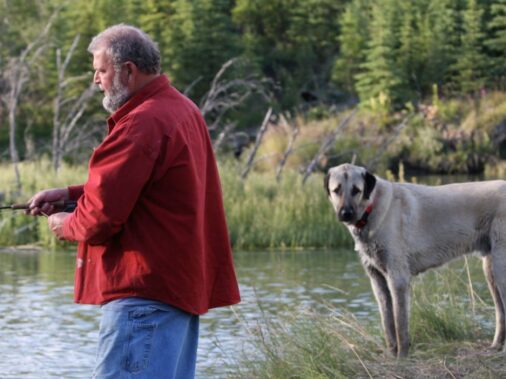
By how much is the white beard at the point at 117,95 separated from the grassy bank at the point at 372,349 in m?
2.36

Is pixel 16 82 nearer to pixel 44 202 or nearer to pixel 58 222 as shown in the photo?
pixel 44 202

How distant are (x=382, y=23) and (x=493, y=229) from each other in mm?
31102

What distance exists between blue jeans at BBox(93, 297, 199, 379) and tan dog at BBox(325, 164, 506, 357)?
3126mm

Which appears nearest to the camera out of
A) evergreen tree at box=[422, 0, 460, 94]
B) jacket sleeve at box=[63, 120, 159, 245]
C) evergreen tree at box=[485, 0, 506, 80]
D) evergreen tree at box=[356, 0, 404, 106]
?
jacket sleeve at box=[63, 120, 159, 245]

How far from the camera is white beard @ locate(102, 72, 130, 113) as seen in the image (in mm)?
4922

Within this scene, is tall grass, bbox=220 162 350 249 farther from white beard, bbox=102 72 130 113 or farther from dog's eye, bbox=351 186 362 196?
white beard, bbox=102 72 130 113

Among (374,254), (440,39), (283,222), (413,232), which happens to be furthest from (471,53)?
(374,254)

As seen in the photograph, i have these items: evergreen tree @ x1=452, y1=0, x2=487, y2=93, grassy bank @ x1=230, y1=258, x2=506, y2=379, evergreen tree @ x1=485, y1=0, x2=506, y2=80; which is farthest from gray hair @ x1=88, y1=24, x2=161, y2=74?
evergreen tree @ x1=452, y1=0, x2=487, y2=93

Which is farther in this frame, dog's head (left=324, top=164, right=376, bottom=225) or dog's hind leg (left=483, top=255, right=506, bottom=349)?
dog's hind leg (left=483, top=255, right=506, bottom=349)

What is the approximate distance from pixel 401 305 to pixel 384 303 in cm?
26

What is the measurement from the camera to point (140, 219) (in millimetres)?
4832

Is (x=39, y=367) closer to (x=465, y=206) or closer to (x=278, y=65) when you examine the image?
(x=465, y=206)

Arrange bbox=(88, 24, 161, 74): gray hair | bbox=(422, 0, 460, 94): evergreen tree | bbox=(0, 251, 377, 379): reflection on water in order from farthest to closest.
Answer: bbox=(422, 0, 460, 94): evergreen tree
bbox=(0, 251, 377, 379): reflection on water
bbox=(88, 24, 161, 74): gray hair

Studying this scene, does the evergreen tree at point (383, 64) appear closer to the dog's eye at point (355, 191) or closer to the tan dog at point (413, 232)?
the tan dog at point (413, 232)
